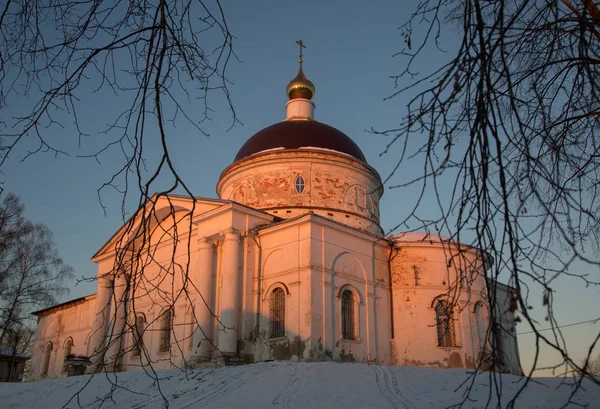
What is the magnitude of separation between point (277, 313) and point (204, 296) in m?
2.23

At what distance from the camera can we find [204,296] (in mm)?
17203

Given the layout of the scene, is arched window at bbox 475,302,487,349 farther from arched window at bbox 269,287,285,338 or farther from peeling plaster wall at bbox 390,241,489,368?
arched window at bbox 269,287,285,338

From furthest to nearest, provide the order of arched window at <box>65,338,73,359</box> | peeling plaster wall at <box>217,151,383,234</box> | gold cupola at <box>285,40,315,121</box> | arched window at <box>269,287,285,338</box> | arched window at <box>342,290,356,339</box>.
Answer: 1. arched window at <box>65,338,73,359</box>
2. gold cupola at <box>285,40,315,121</box>
3. peeling plaster wall at <box>217,151,383,234</box>
4. arched window at <box>342,290,356,339</box>
5. arched window at <box>269,287,285,338</box>

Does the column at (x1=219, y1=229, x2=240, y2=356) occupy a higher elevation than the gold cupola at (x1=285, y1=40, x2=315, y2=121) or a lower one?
lower

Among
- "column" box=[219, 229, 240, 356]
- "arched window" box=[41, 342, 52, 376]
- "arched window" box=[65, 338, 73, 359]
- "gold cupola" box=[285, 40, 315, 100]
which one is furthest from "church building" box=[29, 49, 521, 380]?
"arched window" box=[41, 342, 52, 376]

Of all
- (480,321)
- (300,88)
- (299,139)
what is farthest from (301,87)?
(480,321)

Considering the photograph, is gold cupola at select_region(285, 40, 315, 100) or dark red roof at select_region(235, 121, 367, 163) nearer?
dark red roof at select_region(235, 121, 367, 163)

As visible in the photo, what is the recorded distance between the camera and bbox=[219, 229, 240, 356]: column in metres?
16.5

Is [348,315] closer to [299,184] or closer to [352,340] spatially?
[352,340]

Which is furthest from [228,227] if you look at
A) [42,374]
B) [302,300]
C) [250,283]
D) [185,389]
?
[42,374]

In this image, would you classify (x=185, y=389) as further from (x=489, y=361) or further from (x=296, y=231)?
(x=489, y=361)

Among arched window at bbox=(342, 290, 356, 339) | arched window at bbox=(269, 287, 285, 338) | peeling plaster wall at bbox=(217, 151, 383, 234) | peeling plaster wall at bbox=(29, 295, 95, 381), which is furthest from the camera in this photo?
peeling plaster wall at bbox=(29, 295, 95, 381)

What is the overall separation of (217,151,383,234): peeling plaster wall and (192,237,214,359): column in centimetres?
335

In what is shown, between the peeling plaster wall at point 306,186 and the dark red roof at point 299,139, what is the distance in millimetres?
817
